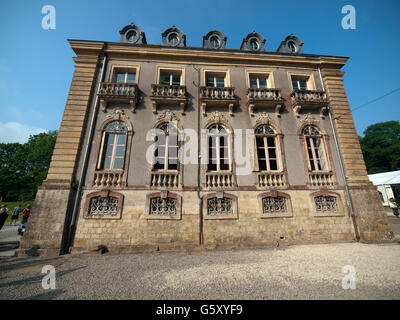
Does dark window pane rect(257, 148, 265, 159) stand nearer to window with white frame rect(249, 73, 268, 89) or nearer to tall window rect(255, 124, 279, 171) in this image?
tall window rect(255, 124, 279, 171)

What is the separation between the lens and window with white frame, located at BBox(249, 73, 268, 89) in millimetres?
10352

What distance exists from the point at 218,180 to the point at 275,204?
313 cm

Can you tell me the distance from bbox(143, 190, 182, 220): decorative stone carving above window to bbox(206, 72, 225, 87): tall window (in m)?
7.33

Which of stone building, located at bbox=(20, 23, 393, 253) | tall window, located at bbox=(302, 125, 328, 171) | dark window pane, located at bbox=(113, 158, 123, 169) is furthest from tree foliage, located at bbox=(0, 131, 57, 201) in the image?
tall window, located at bbox=(302, 125, 328, 171)

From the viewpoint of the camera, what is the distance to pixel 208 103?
360 inches

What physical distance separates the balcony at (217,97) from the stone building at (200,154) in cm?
7

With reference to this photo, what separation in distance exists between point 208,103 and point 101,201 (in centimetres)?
756

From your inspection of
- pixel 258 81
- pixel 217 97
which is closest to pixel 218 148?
pixel 217 97

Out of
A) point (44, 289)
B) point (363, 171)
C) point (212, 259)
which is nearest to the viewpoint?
point (44, 289)

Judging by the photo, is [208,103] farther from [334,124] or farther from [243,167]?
[334,124]

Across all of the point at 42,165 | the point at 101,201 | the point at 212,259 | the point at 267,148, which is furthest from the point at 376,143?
the point at 42,165

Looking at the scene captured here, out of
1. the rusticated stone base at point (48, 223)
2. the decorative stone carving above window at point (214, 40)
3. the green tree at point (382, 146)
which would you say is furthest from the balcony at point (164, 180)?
the green tree at point (382, 146)

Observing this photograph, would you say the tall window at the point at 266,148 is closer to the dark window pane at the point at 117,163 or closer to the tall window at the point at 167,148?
the tall window at the point at 167,148

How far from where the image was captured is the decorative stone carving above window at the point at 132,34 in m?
10.2
